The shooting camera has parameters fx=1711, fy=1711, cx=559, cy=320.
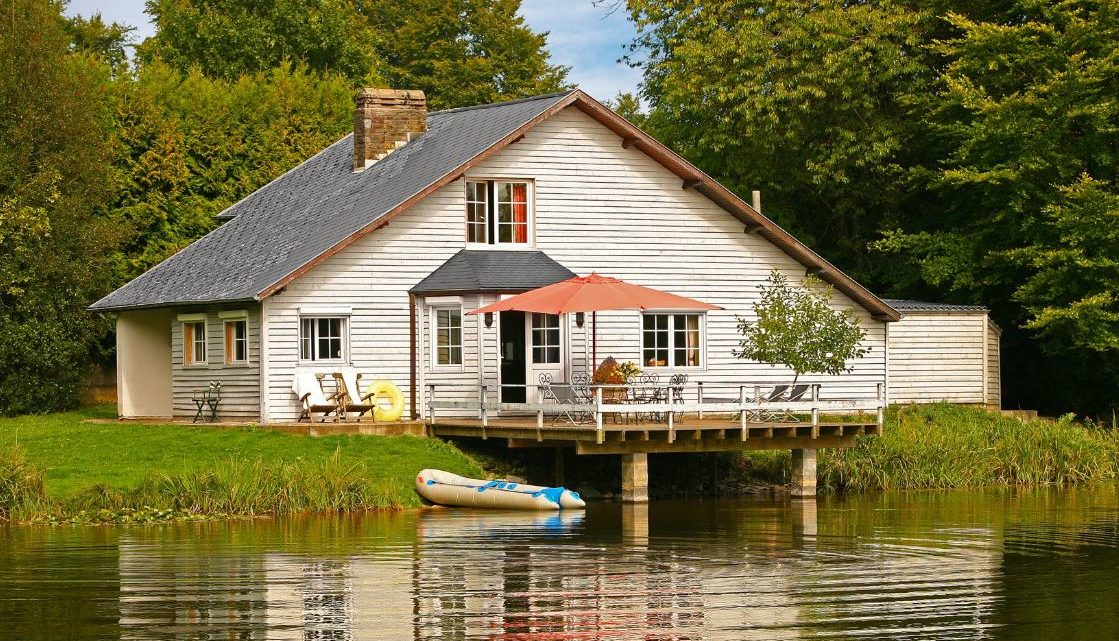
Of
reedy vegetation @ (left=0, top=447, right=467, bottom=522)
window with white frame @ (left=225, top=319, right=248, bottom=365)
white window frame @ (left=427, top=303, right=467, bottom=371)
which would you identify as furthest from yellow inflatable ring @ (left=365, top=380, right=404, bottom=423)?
reedy vegetation @ (left=0, top=447, right=467, bottom=522)

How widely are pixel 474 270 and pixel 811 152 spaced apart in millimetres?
13210

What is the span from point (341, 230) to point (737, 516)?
10.0 meters

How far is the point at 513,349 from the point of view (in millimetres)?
31875

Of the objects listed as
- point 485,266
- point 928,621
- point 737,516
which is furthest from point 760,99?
point 928,621

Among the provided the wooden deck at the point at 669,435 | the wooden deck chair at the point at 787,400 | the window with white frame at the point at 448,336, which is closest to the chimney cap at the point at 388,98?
the window with white frame at the point at 448,336

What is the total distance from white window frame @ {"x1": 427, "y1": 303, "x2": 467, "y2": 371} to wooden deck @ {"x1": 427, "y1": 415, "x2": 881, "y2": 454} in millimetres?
2152

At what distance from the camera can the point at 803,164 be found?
4234 centimetres

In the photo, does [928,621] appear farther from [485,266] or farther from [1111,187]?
[1111,187]

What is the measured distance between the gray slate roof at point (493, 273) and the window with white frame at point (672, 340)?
7.82 ft

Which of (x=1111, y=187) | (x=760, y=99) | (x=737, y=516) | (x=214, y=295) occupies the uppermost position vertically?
(x=760, y=99)

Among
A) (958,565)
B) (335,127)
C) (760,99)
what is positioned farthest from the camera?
(335,127)

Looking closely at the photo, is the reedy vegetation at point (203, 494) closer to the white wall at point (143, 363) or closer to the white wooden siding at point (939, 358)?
the white wall at point (143, 363)

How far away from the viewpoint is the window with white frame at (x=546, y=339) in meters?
31.2

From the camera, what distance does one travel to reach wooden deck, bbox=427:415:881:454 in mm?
26516
